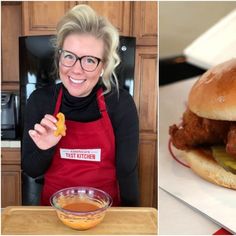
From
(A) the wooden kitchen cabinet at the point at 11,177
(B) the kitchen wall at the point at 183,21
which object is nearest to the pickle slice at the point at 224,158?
(A) the wooden kitchen cabinet at the point at 11,177

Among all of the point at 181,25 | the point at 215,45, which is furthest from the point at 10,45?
the point at 181,25

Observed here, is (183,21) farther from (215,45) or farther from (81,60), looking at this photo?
(81,60)

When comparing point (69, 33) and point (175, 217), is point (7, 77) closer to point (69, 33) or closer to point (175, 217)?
point (69, 33)

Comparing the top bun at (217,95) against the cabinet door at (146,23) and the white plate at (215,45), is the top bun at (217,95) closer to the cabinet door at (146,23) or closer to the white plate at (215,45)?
the cabinet door at (146,23)

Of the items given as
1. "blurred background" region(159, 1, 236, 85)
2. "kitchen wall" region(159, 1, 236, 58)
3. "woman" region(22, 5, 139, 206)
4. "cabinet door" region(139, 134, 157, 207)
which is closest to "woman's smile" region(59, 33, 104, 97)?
"woman" region(22, 5, 139, 206)

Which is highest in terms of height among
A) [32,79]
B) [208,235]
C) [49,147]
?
[32,79]

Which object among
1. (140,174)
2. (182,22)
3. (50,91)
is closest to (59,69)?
(50,91)
